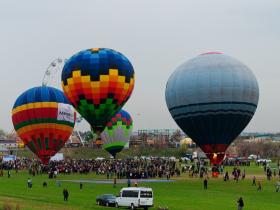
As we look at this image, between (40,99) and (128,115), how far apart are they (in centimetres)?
2374

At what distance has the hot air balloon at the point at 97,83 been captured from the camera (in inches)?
2018

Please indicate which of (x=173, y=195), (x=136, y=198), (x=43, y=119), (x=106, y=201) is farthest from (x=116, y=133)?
(x=136, y=198)

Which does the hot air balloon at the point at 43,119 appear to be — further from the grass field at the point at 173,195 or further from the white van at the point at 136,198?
the white van at the point at 136,198

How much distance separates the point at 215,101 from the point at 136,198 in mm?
22877

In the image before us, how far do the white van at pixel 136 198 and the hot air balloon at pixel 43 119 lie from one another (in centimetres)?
2785

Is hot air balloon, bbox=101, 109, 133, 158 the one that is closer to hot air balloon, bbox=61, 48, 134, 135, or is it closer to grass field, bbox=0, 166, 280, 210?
hot air balloon, bbox=61, 48, 134, 135

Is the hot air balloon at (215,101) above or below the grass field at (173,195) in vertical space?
above

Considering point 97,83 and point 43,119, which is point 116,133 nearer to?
point 43,119

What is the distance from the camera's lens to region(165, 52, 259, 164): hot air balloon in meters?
52.7

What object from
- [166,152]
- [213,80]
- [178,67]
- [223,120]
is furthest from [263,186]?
[166,152]

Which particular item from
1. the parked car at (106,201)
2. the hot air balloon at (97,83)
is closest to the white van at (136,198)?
the parked car at (106,201)

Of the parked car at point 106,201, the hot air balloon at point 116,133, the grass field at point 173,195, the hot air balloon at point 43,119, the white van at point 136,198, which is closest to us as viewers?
the white van at point 136,198

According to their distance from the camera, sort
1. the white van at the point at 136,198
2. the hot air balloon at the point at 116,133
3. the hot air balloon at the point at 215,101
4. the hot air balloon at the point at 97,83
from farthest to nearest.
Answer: the hot air balloon at the point at 116,133
the hot air balloon at the point at 215,101
the hot air balloon at the point at 97,83
the white van at the point at 136,198

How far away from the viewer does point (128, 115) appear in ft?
268
